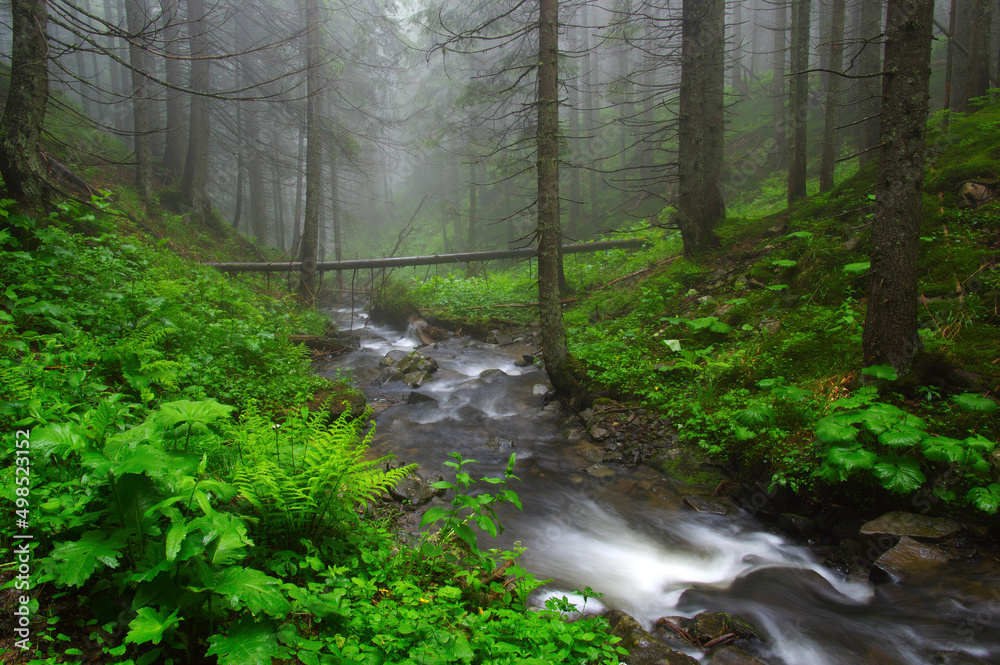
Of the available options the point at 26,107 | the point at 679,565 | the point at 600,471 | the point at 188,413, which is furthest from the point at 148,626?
the point at 26,107

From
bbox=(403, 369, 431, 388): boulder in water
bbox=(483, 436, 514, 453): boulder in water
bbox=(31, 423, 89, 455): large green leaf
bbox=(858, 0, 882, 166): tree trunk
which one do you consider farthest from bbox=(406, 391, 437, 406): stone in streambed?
bbox=(858, 0, 882, 166): tree trunk

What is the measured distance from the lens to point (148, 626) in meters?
1.86

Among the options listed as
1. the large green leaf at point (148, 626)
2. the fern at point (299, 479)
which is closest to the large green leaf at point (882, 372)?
the fern at point (299, 479)

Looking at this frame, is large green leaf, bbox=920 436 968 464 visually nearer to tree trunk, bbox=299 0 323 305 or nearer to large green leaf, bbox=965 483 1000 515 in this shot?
large green leaf, bbox=965 483 1000 515

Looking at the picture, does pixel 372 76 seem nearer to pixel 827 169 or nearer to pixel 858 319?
pixel 827 169

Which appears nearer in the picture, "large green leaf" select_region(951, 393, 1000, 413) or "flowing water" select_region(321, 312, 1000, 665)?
"flowing water" select_region(321, 312, 1000, 665)

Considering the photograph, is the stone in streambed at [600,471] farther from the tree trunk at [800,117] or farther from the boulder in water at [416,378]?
the tree trunk at [800,117]

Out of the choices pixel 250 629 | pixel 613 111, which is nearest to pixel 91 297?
pixel 250 629

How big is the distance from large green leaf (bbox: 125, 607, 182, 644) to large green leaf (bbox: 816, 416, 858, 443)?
4.84 meters

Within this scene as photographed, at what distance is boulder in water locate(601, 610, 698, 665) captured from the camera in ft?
10.4

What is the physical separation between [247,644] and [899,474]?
4752mm

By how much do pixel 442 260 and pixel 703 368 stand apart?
1042 centimetres

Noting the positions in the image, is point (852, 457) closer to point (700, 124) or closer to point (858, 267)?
point (858, 267)

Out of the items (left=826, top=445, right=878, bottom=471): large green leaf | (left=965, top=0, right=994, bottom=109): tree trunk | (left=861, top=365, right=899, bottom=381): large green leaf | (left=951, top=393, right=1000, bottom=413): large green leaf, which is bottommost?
(left=826, top=445, right=878, bottom=471): large green leaf
